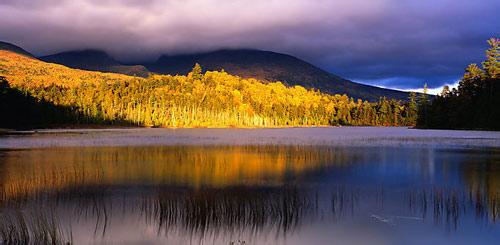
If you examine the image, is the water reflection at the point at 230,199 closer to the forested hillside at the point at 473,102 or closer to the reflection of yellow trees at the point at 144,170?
the reflection of yellow trees at the point at 144,170

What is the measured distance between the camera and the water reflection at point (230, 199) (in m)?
14.2

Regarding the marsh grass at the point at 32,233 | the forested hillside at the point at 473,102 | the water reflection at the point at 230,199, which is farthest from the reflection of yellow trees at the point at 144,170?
the forested hillside at the point at 473,102

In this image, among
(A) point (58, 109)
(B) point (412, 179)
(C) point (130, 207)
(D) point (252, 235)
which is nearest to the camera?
(D) point (252, 235)

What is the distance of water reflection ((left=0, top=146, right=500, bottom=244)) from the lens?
14.2m

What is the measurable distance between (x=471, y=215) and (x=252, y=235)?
8.18 meters

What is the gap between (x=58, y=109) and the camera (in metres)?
147

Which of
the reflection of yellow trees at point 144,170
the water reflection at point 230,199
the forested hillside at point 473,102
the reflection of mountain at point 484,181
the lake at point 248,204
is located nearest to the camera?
the lake at point 248,204

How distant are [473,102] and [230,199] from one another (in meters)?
109

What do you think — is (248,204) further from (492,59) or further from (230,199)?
(492,59)

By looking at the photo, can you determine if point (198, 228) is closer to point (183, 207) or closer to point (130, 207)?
point (183, 207)

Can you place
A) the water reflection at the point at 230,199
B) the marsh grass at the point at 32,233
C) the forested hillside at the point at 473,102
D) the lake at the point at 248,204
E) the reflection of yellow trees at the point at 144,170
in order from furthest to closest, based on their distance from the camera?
the forested hillside at the point at 473,102, the reflection of yellow trees at the point at 144,170, the water reflection at the point at 230,199, the lake at the point at 248,204, the marsh grass at the point at 32,233

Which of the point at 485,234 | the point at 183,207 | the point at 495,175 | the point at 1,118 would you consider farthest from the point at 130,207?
the point at 1,118

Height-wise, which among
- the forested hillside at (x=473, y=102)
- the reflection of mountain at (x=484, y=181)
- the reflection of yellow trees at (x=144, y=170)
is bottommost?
the reflection of yellow trees at (x=144, y=170)

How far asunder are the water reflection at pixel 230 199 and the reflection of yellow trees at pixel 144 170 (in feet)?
0.21
